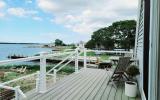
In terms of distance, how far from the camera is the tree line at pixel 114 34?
26625 millimetres

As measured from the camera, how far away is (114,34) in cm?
2923

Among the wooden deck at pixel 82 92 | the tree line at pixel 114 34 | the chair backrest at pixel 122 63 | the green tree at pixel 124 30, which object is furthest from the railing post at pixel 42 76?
the green tree at pixel 124 30

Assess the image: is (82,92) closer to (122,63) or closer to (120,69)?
(120,69)

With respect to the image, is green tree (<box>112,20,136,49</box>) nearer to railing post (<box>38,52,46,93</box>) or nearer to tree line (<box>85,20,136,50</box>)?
tree line (<box>85,20,136,50</box>)

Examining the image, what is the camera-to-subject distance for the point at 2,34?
1213 inches

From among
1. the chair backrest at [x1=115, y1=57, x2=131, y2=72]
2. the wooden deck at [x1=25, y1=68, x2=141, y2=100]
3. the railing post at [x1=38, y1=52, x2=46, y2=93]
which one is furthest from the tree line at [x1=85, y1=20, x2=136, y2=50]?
the railing post at [x1=38, y1=52, x2=46, y2=93]

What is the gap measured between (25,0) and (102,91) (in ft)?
84.8

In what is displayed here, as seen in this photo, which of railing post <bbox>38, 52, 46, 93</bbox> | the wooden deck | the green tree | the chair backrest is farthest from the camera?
the green tree

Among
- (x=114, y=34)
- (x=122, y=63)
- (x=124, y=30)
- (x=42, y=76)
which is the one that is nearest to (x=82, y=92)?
(x=42, y=76)

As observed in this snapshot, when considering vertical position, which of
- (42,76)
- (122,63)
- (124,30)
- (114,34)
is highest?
(124,30)

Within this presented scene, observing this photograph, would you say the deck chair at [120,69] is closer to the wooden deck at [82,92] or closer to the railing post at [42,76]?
the wooden deck at [82,92]

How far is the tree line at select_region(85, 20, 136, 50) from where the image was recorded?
87.4 ft

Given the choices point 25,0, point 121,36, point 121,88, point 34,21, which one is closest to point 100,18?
point 121,36

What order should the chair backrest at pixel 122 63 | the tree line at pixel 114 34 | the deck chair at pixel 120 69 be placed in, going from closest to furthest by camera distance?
the deck chair at pixel 120 69 < the chair backrest at pixel 122 63 < the tree line at pixel 114 34
